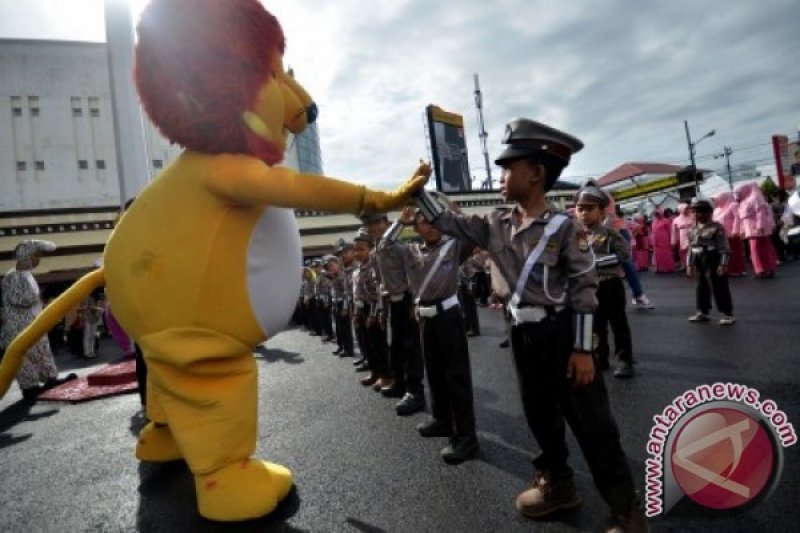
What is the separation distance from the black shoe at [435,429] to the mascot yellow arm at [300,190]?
2.04m

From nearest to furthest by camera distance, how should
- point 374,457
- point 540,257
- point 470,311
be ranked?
point 540,257 → point 374,457 → point 470,311

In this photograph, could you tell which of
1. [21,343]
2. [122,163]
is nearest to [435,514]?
[21,343]

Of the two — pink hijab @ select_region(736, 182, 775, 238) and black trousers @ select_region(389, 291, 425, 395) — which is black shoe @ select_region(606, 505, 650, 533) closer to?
black trousers @ select_region(389, 291, 425, 395)

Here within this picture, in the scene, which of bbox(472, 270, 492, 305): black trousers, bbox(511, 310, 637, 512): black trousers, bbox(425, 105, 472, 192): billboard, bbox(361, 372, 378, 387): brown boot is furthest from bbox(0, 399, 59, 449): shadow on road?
bbox(425, 105, 472, 192): billboard

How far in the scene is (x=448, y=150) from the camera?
24.0m

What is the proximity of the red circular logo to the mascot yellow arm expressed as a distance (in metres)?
1.57

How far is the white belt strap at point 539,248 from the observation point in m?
2.17

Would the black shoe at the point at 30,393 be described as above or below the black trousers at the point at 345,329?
below

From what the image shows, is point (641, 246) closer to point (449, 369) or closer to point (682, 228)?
point (682, 228)

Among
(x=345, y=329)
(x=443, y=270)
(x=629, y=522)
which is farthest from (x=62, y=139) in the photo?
(x=629, y=522)

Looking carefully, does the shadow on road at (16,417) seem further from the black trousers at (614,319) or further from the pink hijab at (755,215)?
the pink hijab at (755,215)

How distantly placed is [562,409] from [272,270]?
5.31 feet

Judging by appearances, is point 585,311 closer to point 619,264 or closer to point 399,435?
point 399,435

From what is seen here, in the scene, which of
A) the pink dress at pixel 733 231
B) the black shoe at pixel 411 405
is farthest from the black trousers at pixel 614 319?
the pink dress at pixel 733 231
